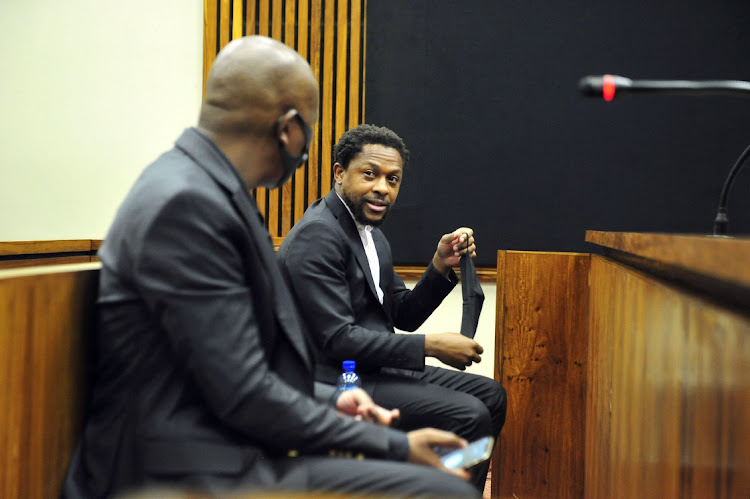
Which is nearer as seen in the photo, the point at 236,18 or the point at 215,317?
the point at 215,317

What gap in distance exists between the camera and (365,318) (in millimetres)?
2273

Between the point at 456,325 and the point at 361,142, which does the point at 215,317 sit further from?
the point at 456,325

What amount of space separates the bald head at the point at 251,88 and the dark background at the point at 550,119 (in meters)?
2.61

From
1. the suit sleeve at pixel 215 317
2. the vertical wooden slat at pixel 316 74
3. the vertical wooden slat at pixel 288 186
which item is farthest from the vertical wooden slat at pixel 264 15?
the suit sleeve at pixel 215 317

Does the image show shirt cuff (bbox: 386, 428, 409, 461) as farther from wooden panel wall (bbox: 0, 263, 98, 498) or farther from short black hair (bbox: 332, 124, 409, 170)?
short black hair (bbox: 332, 124, 409, 170)

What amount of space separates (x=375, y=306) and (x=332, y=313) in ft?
0.93

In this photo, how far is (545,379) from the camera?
Answer: 2.58 m

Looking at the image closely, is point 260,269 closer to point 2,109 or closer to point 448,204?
point 448,204

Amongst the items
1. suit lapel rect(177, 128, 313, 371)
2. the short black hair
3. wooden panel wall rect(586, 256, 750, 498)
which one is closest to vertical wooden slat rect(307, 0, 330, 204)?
the short black hair

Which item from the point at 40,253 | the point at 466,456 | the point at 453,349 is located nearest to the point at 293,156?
the point at 466,456

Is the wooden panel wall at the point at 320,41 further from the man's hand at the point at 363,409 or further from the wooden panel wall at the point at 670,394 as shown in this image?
the man's hand at the point at 363,409

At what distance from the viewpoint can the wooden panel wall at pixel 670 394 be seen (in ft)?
2.83

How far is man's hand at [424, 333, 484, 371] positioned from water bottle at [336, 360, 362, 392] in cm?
23

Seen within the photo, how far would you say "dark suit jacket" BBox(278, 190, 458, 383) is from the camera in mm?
2029
